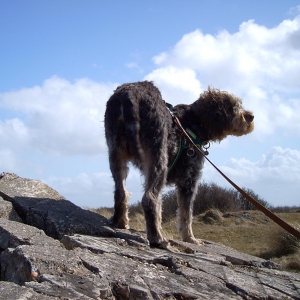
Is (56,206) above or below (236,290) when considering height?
above

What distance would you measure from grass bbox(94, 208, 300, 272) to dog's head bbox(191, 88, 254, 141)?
206 cm

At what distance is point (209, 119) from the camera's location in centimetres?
727

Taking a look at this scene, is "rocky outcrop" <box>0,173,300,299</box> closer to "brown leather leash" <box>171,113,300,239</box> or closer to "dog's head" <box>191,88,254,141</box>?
"brown leather leash" <box>171,113,300,239</box>

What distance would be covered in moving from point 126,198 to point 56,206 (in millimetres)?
956

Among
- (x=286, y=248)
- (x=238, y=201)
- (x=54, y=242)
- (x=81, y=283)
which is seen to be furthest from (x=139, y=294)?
(x=238, y=201)

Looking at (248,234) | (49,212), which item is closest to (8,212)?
(49,212)

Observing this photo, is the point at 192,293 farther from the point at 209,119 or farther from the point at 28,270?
the point at 209,119

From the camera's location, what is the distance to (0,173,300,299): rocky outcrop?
11.4 ft

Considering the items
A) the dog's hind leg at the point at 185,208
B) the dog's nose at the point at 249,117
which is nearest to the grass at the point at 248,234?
the dog's hind leg at the point at 185,208

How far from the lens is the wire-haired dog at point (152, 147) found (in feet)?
17.1

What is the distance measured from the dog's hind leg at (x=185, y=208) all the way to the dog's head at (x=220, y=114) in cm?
106

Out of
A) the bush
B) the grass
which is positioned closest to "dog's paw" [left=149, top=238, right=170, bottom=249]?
the grass

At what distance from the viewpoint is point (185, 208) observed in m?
6.85

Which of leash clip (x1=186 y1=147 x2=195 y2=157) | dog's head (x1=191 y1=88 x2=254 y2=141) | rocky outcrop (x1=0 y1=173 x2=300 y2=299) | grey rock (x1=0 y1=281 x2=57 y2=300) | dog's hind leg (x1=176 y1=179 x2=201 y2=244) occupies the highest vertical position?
→ dog's head (x1=191 y1=88 x2=254 y2=141)
